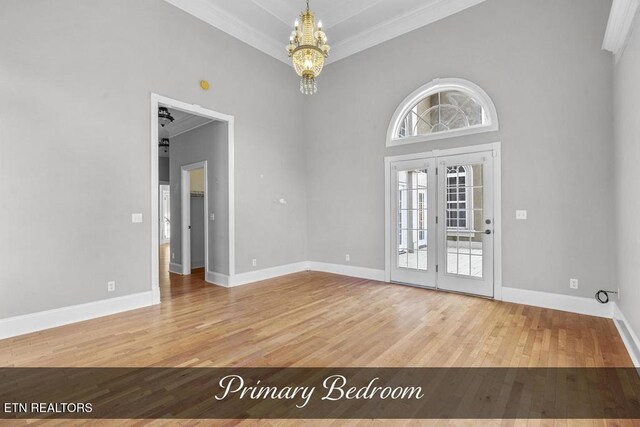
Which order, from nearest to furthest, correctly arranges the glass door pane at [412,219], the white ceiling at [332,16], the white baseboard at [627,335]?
1. the white baseboard at [627,335]
2. the white ceiling at [332,16]
3. the glass door pane at [412,219]

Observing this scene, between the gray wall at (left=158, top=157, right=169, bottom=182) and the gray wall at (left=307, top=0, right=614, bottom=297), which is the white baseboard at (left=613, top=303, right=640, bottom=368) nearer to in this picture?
the gray wall at (left=307, top=0, right=614, bottom=297)

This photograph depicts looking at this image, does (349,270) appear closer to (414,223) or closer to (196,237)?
(414,223)

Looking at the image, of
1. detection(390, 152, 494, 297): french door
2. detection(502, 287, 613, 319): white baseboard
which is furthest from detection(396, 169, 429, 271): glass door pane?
detection(502, 287, 613, 319): white baseboard

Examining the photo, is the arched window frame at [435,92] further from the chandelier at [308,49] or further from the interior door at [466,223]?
the chandelier at [308,49]

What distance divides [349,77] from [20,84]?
4903 mm

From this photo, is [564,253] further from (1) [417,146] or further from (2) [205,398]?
(2) [205,398]

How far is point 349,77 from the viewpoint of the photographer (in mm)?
5977

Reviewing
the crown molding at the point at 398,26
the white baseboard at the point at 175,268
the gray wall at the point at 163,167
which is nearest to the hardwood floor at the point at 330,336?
the white baseboard at the point at 175,268

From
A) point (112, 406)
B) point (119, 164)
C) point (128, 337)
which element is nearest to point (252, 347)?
point (112, 406)

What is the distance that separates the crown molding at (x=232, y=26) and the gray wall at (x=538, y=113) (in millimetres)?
2010

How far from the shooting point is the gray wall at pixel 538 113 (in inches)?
142

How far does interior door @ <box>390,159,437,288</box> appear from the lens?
492 centimetres

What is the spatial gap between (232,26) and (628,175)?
19.0 feet

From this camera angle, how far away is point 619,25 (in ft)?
9.19
